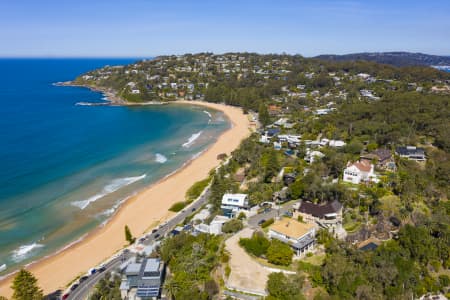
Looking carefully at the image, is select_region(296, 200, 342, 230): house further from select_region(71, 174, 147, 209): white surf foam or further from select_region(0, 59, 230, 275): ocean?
select_region(71, 174, 147, 209): white surf foam

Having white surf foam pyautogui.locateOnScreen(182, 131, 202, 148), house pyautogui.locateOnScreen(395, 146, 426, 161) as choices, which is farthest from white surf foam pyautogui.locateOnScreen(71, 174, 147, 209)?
house pyautogui.locateOnScreen(395, 146, 426, 161)

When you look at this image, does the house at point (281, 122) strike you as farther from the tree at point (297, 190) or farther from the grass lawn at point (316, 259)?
the grass lawn at point (316, 259)

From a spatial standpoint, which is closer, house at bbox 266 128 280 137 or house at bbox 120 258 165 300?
house at bbox 120 258 165 300

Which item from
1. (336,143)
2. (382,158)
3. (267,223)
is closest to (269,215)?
(267,223)

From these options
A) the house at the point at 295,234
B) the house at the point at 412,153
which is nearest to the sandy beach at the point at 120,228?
the house at the point at 295,234

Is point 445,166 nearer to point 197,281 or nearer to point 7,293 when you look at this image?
point 197,281

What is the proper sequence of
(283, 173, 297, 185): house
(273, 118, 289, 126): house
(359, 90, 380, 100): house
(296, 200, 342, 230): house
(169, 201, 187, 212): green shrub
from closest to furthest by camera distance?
(296, 200, 342, 230): house
(283, 173, 297, 185): house
(169, 201, 187, 212): green shrub
(273, 118, 289, 126): house
(359, 90, 380, 100): house
